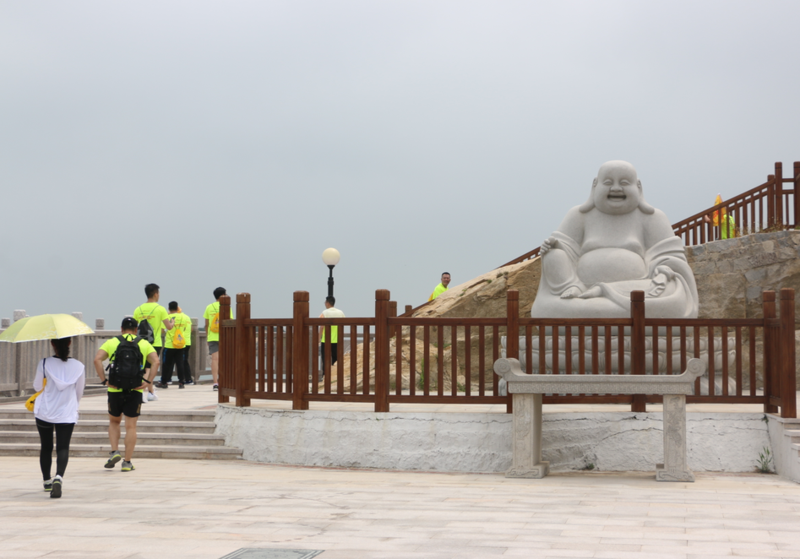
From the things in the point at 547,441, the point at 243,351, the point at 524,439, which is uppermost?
the point at 243,351

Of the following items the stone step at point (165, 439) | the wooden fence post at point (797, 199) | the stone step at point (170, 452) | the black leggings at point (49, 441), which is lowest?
the stone step at point (170, 452)

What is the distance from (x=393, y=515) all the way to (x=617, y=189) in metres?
6.45

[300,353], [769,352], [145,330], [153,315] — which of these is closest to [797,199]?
[769,352]

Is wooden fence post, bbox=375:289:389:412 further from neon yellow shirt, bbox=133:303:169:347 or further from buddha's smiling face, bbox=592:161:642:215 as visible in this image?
neon yellow shirt, bbox=133:303:169:347

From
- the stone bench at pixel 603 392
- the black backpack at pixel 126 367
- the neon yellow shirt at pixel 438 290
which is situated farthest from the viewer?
the neon yellow shirt at pixel 438 290

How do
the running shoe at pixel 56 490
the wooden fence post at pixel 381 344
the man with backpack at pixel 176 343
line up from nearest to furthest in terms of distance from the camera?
1. the running shoe at pixel 56 490
2. the wooden fence post at pixel 381 344
3. the man with backpack at pixel 176 343

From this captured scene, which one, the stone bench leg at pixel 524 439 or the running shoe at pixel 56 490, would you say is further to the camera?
the stone bench leg at pixel 524 439

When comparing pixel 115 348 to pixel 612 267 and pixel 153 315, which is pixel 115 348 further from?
pixel 612 267

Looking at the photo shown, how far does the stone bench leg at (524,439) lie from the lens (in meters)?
8.21

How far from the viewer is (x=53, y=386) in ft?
24.2

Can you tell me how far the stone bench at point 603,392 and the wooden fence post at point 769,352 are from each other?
1292mm

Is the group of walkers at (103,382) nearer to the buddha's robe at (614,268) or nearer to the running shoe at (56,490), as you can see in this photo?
the running shoe at (56,490)

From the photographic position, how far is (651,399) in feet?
30.5

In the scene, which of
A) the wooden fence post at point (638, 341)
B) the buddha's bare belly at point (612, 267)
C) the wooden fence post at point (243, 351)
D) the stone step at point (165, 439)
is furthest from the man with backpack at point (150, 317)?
the wooden fence post at point (638, 341)
